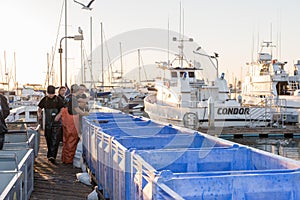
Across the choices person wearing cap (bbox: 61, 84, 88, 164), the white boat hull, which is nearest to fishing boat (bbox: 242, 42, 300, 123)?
the white boat hull

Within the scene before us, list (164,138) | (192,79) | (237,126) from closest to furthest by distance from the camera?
1. (164,138)
2. (237,126)
3. (192,79)

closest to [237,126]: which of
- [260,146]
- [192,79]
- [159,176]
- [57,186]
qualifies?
[260,146]

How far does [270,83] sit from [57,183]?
29149 mm

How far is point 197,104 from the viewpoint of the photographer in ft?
88.7

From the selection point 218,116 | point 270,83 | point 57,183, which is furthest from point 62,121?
point 270,83

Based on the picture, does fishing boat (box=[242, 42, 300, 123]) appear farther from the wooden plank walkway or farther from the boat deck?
the wooden plank walkway

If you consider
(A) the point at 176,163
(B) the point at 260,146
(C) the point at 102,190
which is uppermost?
(A) the point at 176,163

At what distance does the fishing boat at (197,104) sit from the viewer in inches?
1010

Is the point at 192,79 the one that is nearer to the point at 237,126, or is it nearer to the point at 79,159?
the point at 237,126

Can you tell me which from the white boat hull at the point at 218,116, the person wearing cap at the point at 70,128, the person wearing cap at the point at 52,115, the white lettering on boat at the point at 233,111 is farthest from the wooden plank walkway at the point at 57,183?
the white lettering on boat at the point at 233,111

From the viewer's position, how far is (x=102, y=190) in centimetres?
723

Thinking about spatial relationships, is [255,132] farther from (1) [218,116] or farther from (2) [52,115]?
(2) [52,115]

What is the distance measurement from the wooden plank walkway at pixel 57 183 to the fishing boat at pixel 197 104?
1460 centimetres

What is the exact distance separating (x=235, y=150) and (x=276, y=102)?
2487 cm
